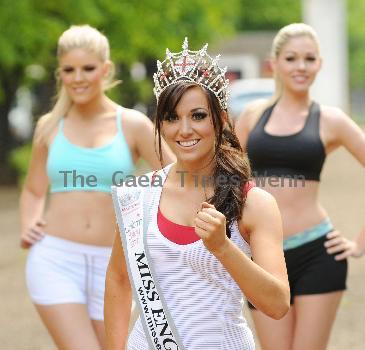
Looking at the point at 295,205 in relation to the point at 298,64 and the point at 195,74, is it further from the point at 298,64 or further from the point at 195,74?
the point at 195,74

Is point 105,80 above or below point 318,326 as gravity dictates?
above

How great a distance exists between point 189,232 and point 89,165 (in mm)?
1794

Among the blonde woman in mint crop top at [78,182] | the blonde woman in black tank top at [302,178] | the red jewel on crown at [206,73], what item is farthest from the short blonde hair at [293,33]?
the red jewel on crown at [206,73]

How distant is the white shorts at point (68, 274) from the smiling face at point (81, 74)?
28.8 inches

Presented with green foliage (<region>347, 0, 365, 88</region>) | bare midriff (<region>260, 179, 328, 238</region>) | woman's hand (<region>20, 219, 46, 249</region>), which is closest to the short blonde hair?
Answer: bare midriff (<region>260, 179, 328, 238</region>)

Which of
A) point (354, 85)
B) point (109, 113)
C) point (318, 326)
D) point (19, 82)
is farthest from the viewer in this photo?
point (354, 85)

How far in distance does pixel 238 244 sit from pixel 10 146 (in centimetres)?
1913

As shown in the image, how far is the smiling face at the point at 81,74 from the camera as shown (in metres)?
4.98

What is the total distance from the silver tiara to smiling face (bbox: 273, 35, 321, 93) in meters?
1.83

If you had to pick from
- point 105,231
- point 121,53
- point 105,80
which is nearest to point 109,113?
point 105,80

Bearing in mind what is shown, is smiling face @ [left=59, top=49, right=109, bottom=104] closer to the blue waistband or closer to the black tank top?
the black tank top

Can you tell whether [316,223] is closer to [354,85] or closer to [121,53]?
[121,53]

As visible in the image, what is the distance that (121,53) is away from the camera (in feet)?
64.2

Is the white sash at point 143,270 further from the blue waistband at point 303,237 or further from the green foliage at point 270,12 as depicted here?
the green foliage at point 270,12
